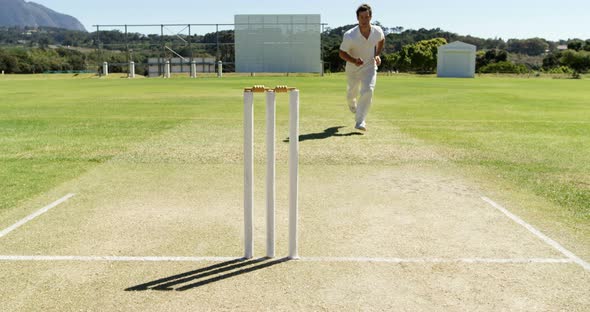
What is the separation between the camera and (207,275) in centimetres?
418

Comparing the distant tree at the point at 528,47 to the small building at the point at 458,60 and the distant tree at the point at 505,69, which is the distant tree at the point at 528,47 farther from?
the small building at the point at 458,60

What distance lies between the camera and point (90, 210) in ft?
19.8

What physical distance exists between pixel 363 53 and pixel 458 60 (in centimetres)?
6175

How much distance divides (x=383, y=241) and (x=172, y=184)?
321cm

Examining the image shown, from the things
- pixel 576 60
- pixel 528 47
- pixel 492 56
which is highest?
pixel 528 47

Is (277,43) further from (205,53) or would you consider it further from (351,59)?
(351,59)

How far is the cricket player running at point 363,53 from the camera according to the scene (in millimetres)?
11852

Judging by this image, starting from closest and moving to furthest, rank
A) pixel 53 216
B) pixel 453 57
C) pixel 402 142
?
pixel 53 216
pixel 402 142
pixel 453 57

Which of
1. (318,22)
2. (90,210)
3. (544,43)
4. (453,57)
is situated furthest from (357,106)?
(544,43)

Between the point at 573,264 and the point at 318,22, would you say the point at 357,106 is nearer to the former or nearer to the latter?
the point at 573,264

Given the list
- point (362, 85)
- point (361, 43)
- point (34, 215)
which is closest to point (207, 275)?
point (34, 215)

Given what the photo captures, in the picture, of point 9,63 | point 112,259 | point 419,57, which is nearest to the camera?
point 112,259

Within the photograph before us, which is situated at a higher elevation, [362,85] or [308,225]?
[362,85]

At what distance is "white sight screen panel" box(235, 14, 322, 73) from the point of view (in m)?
64.7
